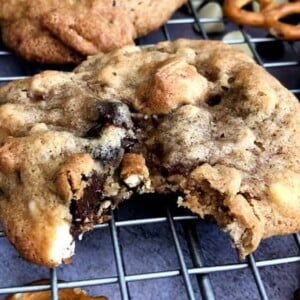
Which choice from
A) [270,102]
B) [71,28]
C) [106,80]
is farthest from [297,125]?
[71,28]

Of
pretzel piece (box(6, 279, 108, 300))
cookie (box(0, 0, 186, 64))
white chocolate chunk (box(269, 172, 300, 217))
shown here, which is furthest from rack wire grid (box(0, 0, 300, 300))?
cookie (box(0, 0, 186, 64))

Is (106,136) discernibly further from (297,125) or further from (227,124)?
(297,125)

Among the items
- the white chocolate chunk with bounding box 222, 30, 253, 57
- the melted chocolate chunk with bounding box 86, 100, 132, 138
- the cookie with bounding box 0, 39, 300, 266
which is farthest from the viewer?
the white chocolate chunk with bounding box 222, 30, 253, 57

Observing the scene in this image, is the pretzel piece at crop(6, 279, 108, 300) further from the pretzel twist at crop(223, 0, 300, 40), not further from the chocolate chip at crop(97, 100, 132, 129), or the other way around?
the pretzel twist at crop(223, 0, 300, 40)

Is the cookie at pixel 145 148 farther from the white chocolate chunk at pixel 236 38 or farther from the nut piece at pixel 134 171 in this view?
the white chocolate chunk at pixel 236 38

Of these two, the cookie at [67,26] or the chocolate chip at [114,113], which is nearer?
the chocolate chip at [114,113]

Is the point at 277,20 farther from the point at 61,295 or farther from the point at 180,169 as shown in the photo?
the point at 61,295

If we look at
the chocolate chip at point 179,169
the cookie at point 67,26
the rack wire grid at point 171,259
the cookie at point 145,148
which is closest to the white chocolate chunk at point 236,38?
the cookie at point 67,26

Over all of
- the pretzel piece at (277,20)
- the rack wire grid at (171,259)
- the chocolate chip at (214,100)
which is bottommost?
the rack wire grid at (171,259)
